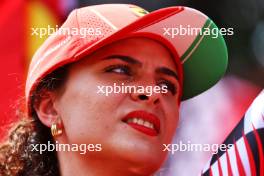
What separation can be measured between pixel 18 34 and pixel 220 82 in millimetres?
643

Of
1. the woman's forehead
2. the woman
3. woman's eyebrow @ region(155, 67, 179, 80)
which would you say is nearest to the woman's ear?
the woman

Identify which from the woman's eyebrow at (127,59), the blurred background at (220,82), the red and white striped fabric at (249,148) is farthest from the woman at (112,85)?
the blurred background at (220,82)

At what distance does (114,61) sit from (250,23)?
79cm

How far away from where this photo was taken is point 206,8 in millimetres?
2088

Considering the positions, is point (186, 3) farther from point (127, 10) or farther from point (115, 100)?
point (115, 100)

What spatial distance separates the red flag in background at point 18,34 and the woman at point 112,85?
1.23ft

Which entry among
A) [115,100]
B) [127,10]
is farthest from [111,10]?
[115,100]

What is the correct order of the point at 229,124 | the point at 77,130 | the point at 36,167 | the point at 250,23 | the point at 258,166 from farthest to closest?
the point at 250,23, the point at 229,124, the point at 36,167, the point at 77,130, the point at 258,166

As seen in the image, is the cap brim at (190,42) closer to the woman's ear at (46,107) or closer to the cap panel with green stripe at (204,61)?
the cap panel with green stripe at (204,61)

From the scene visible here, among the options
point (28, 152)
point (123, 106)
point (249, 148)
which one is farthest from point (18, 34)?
point (249, 148)

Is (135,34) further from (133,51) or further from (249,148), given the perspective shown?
(249,148)

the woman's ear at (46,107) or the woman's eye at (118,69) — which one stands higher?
the woman's eye at (118,69)

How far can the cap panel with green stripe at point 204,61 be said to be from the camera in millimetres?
1632

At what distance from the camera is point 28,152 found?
1.69 meters
